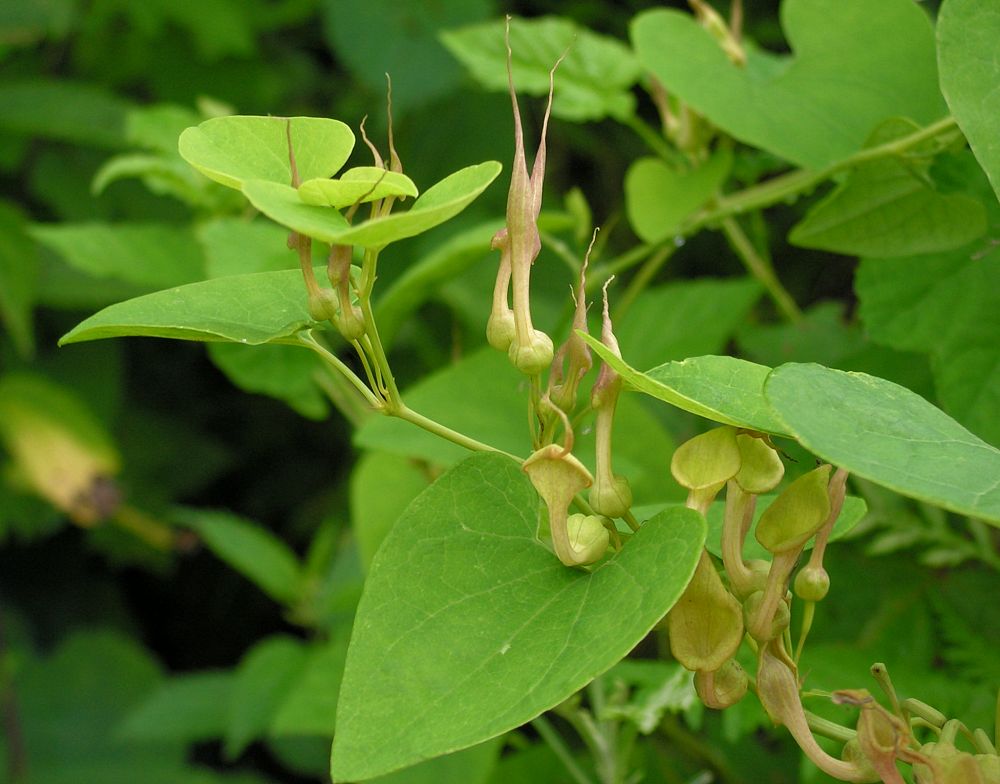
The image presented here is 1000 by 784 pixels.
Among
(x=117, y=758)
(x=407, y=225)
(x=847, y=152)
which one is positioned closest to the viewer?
(x=407, y=225)

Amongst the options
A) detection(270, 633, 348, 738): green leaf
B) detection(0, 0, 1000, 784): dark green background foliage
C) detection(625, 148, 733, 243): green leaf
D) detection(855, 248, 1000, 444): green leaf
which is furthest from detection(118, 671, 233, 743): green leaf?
detection(855, 248, 1000, 444): green leaf

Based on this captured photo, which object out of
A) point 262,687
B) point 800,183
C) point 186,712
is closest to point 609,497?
point 800,183

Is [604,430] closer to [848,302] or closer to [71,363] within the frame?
[848,302]

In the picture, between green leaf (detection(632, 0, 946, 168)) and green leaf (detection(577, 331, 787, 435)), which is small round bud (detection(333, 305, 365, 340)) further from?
green leaf (detection(632, 0, 946, 168))

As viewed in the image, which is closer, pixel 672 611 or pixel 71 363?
pixel 672 611

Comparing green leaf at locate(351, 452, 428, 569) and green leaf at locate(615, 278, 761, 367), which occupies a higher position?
green leaf at locate(615, 278, 761, 367)

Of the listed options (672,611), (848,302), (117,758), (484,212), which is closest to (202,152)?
(672,611)
